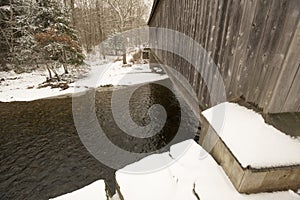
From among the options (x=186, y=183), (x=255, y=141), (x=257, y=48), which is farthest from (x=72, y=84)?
(x=255, y=141)

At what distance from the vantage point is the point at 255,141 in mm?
1691

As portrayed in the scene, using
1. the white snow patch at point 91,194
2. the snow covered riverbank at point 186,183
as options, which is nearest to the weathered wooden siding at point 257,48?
the snow covered riverbank at point 186,183

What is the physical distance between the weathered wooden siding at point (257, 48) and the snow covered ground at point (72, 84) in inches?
279

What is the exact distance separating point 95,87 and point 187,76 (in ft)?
21.1

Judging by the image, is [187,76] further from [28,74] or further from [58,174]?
[28,74]

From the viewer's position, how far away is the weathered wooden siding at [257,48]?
62.1 inches

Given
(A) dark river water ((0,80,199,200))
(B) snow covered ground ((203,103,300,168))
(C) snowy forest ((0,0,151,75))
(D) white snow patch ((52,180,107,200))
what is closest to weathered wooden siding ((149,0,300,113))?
(B) snow covered ground ((203,103,300,168))

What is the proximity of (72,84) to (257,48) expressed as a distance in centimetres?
933

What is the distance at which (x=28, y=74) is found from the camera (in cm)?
1120

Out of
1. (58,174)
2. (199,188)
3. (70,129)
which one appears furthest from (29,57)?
(199,188)

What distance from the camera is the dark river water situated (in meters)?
4.08

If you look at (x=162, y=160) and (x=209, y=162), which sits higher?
(x=209, y=162)

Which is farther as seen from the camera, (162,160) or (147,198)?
(162,160)

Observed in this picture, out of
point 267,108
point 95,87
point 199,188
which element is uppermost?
point 267,108
